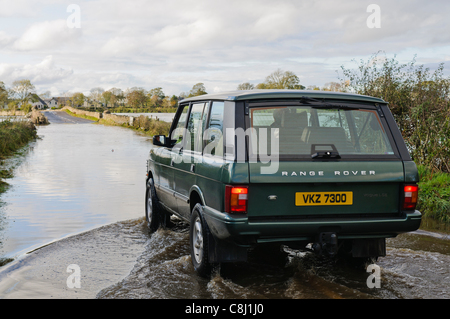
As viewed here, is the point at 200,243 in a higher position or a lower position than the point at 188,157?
lower

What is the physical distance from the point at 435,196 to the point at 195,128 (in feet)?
17.8

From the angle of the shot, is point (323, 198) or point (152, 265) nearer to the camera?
point (323, 198)

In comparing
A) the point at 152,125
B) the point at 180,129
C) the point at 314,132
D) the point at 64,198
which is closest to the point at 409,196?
the point at 314,132

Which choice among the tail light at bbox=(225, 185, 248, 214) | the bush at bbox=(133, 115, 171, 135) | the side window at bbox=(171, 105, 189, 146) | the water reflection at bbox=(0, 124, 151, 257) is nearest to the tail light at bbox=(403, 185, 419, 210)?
the tail light at bbox=(225, 185, 248, 214)

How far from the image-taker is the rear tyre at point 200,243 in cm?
515

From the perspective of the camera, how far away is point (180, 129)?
7.04 metres

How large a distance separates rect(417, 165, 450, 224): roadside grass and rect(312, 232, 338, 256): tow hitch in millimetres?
4836

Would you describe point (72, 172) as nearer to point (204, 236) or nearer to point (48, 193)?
point (48, 193)

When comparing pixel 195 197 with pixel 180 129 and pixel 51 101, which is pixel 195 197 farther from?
pixel 51 101

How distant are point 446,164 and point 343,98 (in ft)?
21.2

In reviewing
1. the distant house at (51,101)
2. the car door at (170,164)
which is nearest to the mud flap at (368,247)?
the car door at (170,164)

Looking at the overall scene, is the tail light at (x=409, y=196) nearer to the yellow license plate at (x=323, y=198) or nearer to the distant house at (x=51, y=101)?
the yellow license plate at (x=323, y=198)

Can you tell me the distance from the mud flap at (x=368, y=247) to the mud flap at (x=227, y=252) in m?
1.23

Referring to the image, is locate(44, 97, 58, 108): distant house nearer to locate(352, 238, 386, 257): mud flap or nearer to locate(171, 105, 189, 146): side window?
locate(171, 105, 189, 146): side window
